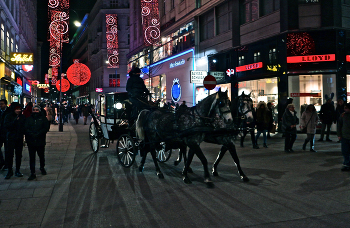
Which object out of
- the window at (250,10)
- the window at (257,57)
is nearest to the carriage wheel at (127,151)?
the window at (257,57)

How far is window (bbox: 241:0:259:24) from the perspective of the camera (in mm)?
20094

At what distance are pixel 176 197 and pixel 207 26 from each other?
21.0 metres

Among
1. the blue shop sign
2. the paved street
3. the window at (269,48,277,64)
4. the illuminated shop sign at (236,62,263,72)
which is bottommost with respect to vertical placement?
the paved street

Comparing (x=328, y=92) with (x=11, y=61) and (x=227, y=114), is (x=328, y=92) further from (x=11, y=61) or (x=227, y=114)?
(x=11, y=61)

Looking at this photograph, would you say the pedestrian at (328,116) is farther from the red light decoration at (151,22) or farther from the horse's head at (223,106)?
the red light decoration at (151,22)

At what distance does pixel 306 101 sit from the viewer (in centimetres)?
1769

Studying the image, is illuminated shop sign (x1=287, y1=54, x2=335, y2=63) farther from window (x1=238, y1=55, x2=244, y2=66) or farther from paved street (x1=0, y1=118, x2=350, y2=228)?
paved street (x1=0, y1=118, x2=350, y2=228)

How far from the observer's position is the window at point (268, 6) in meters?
18.5

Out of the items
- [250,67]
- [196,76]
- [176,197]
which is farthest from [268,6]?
[176,197]

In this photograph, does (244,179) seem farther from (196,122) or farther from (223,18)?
(223,18)

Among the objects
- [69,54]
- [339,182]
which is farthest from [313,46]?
[69,54]

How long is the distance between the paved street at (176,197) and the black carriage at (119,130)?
0.46m

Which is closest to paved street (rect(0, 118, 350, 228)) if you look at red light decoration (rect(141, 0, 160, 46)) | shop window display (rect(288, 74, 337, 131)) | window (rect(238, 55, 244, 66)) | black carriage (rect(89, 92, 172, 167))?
black carriage (rect(89, 92, 172, 167))

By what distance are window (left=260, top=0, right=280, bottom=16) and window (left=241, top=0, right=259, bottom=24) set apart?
0.39 meters
